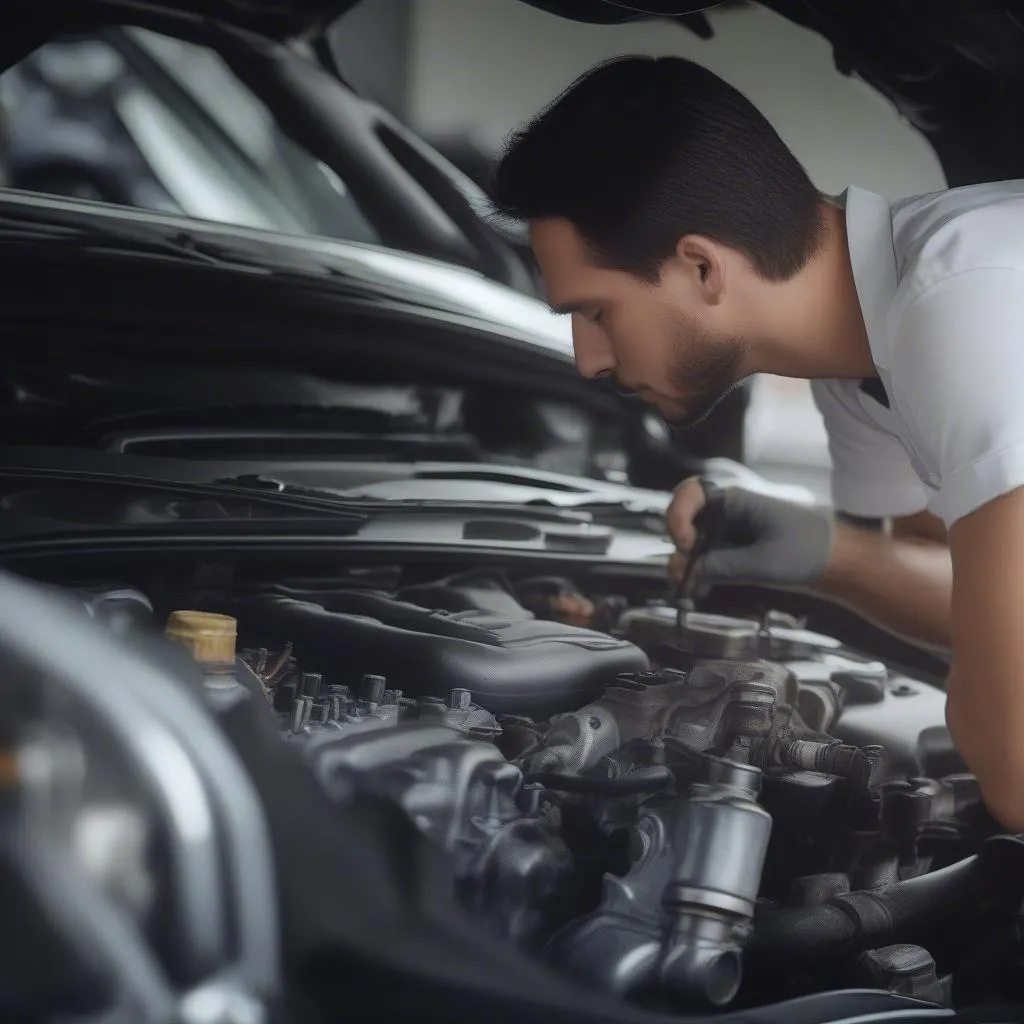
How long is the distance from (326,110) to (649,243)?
47cm

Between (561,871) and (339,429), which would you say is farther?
(339,429)

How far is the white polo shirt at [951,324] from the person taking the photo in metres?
0.92

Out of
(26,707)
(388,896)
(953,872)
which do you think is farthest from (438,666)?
(953,872)

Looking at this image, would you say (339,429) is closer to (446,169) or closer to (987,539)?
(446,169)

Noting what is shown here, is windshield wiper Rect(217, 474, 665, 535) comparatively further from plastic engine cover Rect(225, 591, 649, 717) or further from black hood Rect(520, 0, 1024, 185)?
black hood Rect(520, 0, 1024, 185)

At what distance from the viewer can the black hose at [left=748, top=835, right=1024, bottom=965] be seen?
87 centimetres

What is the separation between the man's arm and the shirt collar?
27 centimetres

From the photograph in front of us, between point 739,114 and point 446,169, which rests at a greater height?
point 739,114

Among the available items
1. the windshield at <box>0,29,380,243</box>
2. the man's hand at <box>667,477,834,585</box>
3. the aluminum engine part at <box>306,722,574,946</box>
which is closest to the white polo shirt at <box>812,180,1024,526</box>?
the man's hand at <box>667,477,834,585</box>

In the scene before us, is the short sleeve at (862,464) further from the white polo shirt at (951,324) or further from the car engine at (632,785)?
the car engine at (632,785)

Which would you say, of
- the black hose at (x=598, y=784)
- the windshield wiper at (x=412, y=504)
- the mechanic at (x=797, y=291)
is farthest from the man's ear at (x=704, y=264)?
the black hose at (x=598, y=784)

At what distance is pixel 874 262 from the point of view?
1158mm

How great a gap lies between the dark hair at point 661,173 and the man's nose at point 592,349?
0.09 meters

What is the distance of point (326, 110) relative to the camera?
4.32 feet
